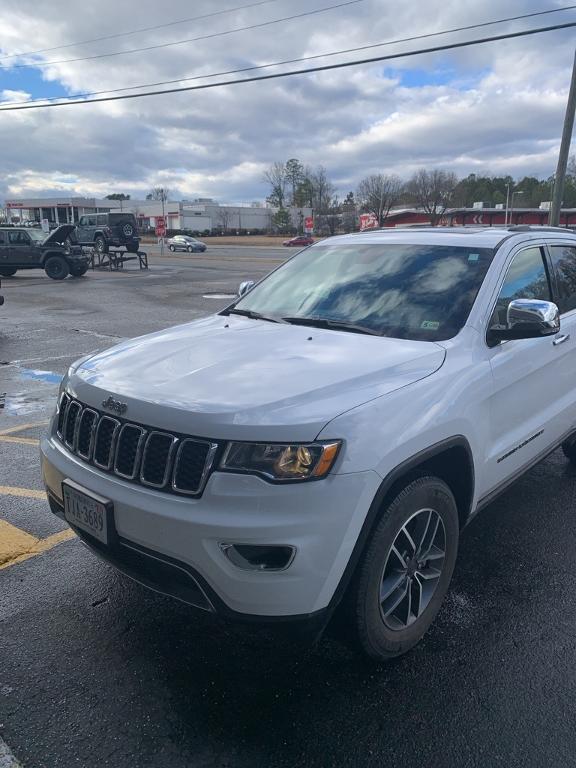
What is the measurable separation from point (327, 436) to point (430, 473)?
2.57ft

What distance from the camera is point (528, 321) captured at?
310cm

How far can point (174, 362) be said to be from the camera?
2887mm

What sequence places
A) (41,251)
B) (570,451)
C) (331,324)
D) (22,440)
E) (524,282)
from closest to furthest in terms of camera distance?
(331,324), (524,282), (570,451), (22,440), (41,251)

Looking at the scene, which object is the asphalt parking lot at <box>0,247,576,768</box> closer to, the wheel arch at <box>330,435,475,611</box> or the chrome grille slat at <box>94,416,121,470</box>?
the wheel arch at <box>330,435,475,611</box>

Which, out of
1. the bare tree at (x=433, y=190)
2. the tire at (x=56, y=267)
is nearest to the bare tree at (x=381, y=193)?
the bare tree at (x=433, y=190)

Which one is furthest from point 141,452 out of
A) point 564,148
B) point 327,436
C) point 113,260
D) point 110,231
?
point 110,231

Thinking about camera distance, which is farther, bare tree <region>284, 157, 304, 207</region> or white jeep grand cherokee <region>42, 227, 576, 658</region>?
bare tree <region>284, 157, 304, 207</region>

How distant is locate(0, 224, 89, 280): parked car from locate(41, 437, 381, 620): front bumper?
76.9 ft

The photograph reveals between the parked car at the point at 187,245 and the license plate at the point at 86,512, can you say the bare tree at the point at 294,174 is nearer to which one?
the parked car at the point at 187,245

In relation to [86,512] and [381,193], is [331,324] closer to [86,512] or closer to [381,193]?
[86,512]

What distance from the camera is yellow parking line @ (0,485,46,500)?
14.6 ft

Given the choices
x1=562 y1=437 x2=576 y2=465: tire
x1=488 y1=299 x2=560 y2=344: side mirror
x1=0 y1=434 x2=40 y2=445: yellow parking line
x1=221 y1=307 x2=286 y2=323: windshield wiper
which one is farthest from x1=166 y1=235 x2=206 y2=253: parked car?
x1=488 y1=299 x2=560 y2=344: side mirror

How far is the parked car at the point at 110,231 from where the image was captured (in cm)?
3381

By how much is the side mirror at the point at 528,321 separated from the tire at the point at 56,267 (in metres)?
23.2
